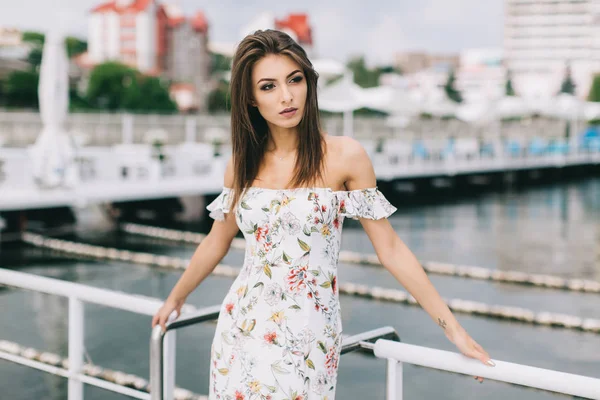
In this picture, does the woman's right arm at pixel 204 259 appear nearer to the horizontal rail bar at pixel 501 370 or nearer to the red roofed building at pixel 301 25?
the horizontal rail bar at pixel 501 370

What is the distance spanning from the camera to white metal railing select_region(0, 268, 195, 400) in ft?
7.87

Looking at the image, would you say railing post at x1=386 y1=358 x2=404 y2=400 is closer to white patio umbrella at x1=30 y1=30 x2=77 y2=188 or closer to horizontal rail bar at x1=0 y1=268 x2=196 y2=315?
horizontal rail bar at x1=0 y1=268 x2=196 y2=315

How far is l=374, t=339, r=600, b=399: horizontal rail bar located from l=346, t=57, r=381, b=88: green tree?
104518 millimetres

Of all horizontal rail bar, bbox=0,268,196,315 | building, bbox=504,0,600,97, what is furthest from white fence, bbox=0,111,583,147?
building, bbox=504,0,600,97

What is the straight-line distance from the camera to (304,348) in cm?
192

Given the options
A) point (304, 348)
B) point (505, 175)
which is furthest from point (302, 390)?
point (505, 175)

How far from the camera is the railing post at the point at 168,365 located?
234 centimetres

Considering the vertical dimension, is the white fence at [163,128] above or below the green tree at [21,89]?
below

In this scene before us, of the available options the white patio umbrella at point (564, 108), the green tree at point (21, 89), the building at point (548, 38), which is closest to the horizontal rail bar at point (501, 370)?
the white patio umbrella at point (564, 108)

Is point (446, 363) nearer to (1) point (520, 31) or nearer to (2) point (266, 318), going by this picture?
(2) point (266, 318)

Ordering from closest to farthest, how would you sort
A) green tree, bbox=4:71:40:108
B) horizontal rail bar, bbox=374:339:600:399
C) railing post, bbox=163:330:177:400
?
horizontal rail bar, bbox=374:339:600:399, railing post, bbox=163:330:177:400, green tree, bbox=4:71:40:108

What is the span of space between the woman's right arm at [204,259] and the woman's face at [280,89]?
0.83ft

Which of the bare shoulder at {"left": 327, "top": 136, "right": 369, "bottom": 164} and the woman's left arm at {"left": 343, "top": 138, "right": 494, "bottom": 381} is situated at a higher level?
the bare shoulder at {"left": 327, "top": 136, "right": 369, "bottom": 164}

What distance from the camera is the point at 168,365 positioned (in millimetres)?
2371
